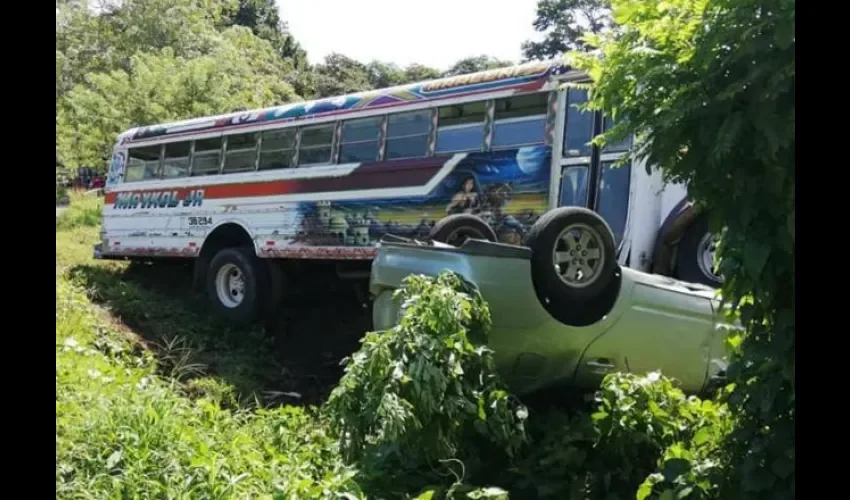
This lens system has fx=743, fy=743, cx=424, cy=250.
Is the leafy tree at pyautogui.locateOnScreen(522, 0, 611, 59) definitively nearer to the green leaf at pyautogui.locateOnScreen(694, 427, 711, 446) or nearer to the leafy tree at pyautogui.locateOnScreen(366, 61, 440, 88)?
the leafy tree at pyautogui.locateOnScreen(366, 61, 440, 88)

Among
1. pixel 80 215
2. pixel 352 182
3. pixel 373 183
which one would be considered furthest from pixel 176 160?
pixel 80 215

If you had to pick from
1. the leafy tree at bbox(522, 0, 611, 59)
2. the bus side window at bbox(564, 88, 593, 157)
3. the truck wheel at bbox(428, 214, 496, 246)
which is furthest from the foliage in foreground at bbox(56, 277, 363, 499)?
the leafy tree at bbox(522, 0, 611, 59)

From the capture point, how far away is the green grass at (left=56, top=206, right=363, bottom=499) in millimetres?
3514

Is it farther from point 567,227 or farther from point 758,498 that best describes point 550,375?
point 758,498

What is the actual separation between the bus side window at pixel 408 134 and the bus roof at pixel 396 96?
0.52 ft

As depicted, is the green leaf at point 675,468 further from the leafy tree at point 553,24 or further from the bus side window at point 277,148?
the leafy tree at point 553,24

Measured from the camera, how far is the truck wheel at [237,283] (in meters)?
8.97

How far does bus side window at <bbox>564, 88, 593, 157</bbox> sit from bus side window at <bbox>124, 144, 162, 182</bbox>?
6.76 meters

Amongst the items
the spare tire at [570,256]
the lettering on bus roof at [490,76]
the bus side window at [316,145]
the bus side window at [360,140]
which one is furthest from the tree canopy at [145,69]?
the spare tire at [570,256]

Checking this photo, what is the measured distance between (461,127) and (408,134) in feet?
2.39

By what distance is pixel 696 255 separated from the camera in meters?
5.80

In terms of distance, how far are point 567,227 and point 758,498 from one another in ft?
8.07

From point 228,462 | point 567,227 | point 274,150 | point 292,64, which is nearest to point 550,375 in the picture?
point 567,227

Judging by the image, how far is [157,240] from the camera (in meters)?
10.6
